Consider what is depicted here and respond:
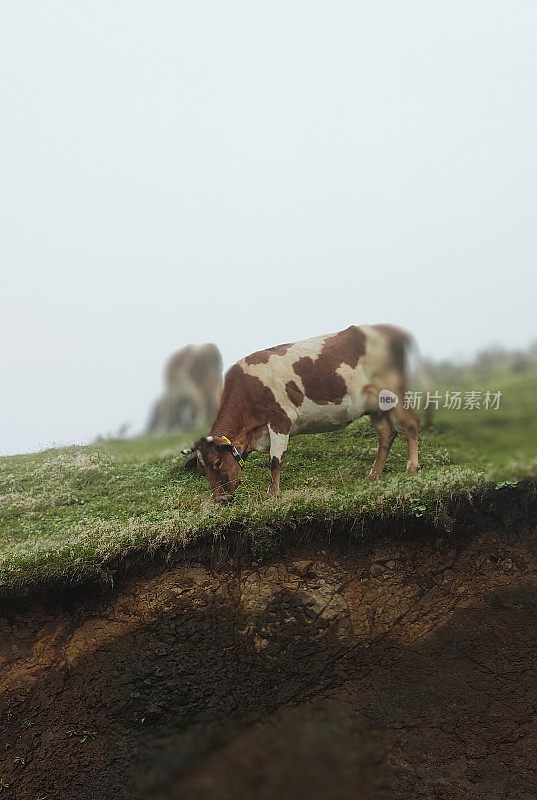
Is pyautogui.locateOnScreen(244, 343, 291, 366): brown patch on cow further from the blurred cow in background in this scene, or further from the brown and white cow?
the blurred cow in background

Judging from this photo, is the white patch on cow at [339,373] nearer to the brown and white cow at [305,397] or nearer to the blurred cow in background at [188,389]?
Answer: the brown and white cow at [305,397]

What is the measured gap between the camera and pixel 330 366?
5.67m

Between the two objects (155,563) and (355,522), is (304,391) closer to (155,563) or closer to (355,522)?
(355,522)

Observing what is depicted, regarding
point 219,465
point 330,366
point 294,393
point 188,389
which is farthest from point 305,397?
point 188,389

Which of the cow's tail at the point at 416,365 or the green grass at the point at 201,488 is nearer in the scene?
the green grass at the point at 201,488

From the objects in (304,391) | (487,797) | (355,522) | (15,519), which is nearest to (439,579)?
(355,522)

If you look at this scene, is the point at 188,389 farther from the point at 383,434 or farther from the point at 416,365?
the point at 416,365

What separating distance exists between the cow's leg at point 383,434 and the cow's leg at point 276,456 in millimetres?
1031

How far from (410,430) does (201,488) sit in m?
2.30

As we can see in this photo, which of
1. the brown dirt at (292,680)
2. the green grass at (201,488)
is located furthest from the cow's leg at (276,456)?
the brown dirt at (292,680)

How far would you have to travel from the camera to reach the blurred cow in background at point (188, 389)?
673 cm

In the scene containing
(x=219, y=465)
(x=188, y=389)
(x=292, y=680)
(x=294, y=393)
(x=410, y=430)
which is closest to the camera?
(x=292, y=680)

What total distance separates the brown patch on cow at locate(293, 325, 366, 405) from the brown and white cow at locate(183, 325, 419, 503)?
1 centimetres

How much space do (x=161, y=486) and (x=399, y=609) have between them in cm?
281
